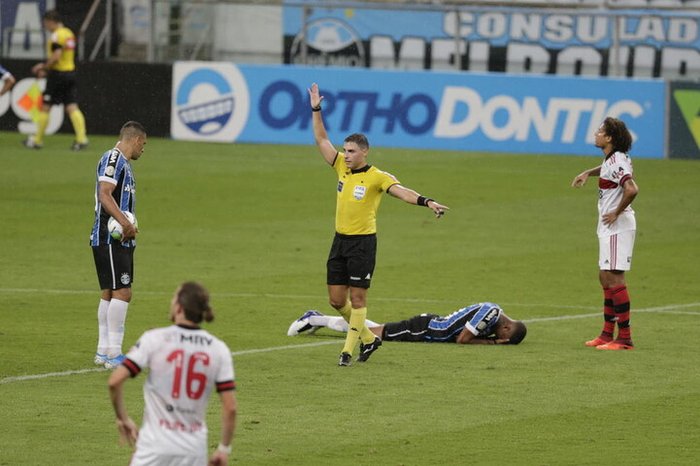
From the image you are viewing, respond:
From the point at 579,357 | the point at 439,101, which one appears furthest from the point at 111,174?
the point at 439,101

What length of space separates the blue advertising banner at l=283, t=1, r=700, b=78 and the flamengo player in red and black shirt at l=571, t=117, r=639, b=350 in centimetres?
1768

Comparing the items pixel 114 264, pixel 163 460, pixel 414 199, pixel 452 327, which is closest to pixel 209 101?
pixel 452 327

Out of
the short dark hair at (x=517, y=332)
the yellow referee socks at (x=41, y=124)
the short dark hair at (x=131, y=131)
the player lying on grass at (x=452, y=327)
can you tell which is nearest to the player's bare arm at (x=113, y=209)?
the short dark hair at (x=131, y=131)

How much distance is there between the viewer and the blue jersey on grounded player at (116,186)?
12.2 meters

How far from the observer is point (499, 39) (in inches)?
1292

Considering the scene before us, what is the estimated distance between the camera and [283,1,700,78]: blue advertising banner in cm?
3153

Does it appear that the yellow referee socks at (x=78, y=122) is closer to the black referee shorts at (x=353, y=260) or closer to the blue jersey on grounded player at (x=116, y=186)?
the blue jersey on grounded player at (x=116, y=186)

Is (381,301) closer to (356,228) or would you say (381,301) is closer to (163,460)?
(356,228)

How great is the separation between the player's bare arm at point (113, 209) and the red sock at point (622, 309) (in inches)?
179

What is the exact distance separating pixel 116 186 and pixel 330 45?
21.6 metres

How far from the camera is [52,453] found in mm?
9438

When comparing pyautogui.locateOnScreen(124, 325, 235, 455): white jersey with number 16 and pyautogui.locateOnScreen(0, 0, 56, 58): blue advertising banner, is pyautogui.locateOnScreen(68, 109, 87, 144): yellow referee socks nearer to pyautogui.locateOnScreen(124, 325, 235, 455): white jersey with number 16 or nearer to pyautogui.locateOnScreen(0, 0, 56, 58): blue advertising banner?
pyautogui.locateOnScreen(0, 0, 56, 58): blue advertising banner

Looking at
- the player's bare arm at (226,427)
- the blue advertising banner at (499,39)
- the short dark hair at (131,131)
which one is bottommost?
the player's bare arm at (226,427)

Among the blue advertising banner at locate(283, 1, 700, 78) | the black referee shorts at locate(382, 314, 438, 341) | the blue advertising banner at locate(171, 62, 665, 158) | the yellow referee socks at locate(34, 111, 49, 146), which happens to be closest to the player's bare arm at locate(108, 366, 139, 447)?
the black referee shorts at locate(382, 314, 438, 341)
